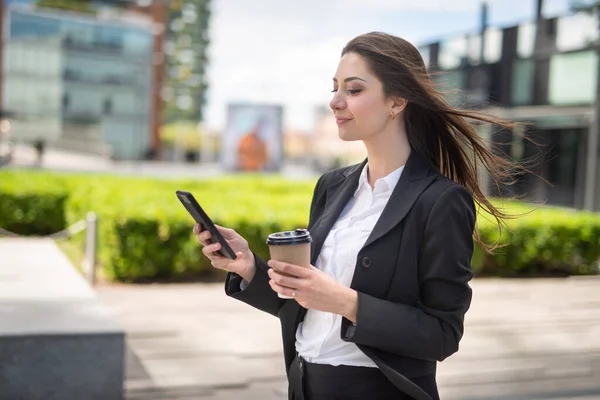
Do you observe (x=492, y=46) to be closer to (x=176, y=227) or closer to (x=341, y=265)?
(x=176, y=227)

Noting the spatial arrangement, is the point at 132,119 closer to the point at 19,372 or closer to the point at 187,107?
the point at 187,107

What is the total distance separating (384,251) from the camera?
185 centimetres

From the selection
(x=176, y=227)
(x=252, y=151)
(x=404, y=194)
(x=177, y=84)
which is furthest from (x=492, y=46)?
(x=177, y=84)

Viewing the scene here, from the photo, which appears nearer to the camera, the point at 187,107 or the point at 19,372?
the point at 19,372

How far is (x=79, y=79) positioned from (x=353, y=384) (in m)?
57.2

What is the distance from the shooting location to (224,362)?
5.95 metres

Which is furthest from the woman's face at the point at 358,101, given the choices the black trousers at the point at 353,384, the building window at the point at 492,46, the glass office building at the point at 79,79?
the glass office building at the point at 79,79

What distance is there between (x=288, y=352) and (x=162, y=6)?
69.0 metres

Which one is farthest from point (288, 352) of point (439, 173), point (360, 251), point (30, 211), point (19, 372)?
point (30, 211)

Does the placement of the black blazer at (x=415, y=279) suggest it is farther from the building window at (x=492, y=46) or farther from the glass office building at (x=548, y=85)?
the building window at (x=492, y=46)

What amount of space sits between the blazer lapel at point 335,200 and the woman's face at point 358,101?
194mm

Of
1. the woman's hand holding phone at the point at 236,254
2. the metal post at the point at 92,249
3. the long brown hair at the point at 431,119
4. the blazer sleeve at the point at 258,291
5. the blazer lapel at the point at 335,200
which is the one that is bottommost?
the metal post at the point at 92,249

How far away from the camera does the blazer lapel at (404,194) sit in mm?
1860

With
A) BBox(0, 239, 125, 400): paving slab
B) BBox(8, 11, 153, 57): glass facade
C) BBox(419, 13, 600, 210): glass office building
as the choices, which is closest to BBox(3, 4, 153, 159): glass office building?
BBox(8, 11, 153, 57): glass facade
